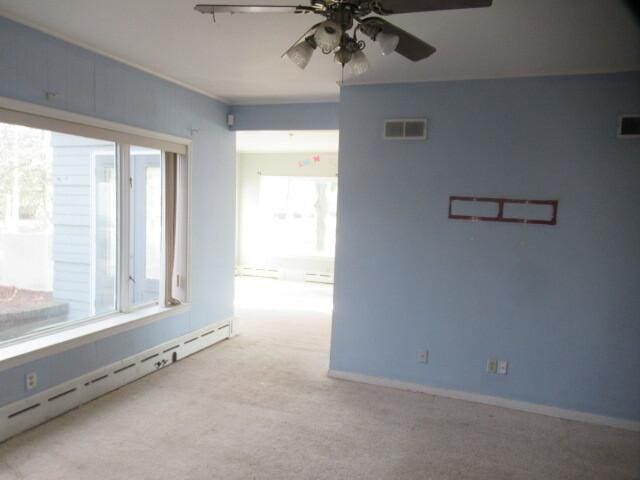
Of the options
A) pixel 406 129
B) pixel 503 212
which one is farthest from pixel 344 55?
pixel 503 212

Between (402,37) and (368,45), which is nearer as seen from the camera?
(402,37)

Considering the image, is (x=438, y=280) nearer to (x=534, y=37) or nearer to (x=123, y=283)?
(x=534, y=37)

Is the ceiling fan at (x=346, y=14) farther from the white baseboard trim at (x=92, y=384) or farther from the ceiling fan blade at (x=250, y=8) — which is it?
the white baseboard trim at (x=92, y=384)

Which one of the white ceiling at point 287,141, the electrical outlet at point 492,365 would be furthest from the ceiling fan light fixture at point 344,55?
the white ceiling at point 287,141

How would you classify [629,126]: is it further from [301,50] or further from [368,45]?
[301,50]

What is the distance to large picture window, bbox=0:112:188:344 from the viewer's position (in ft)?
10.1

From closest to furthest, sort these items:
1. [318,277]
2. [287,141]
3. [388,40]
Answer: [388,40]
[287,141]
[318,277]

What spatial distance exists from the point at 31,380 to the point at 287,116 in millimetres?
3154

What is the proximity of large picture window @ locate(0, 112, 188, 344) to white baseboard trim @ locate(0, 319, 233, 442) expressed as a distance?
1.37 feet

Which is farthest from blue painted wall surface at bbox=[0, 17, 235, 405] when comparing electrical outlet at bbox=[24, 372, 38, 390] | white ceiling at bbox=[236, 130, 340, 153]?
white ceiling at bbox=[236, 130, 340, 153]

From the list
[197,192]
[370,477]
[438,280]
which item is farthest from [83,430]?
[438,280]

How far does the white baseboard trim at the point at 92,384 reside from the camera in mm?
2805

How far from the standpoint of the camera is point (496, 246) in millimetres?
3459

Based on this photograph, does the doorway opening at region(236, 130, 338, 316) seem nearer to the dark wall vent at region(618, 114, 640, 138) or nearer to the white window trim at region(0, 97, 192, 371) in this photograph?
the white window trim at region(0, 97, 192, 371)
